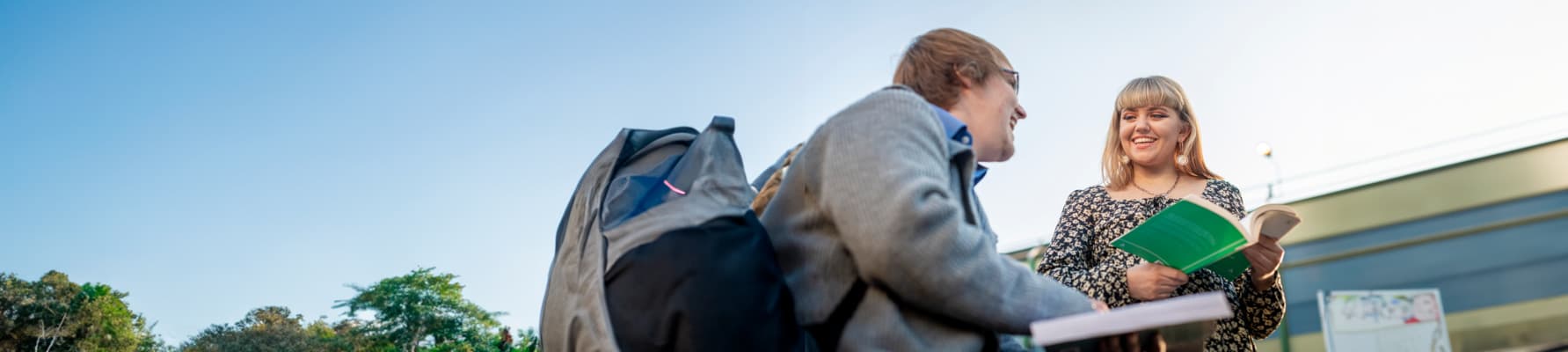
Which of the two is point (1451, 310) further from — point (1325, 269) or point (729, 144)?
point (729, 144)

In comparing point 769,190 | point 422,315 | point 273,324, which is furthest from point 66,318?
point 769,190

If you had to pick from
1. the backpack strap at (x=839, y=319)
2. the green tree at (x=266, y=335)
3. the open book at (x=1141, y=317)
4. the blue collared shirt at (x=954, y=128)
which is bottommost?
the open book at (x=1141, y=317)

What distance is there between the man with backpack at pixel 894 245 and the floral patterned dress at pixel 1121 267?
96cm

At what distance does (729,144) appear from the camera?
1.80m

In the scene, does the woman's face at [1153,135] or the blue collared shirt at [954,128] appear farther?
the woman's face at [1153,135]

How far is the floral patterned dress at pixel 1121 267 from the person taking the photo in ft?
8.42

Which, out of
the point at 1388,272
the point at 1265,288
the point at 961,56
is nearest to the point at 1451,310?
the point at 1388,272

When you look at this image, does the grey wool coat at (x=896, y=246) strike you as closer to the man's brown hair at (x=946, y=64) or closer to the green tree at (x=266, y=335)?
the man's brown hair at (x=946, y=64)

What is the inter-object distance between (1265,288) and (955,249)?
1.64 meters

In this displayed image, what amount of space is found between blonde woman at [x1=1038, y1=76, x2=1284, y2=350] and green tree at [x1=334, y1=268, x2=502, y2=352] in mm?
4026

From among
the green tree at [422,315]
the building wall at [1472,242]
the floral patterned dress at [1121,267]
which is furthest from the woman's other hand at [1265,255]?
the building wall at [1472,242]

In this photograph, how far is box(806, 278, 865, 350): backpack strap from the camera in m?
Result: 1.55

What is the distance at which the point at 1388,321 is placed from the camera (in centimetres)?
1232

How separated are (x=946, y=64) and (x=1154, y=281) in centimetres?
80
